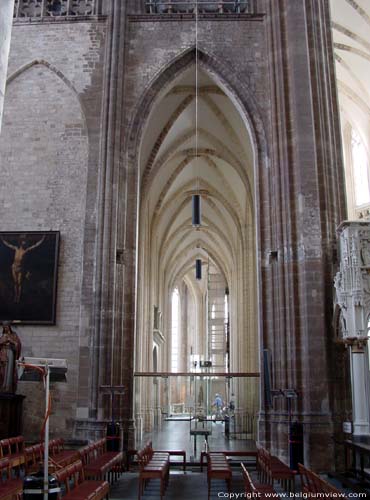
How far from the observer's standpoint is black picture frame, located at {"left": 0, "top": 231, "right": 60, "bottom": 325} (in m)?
15.0

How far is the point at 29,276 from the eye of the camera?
1525 centimetres

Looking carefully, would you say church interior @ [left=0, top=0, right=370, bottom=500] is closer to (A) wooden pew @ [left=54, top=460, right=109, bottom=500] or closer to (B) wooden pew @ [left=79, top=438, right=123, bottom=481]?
(B) wooden pew @ [left=79, top=438, right=123, bottom=481]

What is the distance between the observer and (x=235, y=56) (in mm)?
16828

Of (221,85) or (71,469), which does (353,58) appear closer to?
(221,85)

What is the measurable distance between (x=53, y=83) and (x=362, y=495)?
44.1ft

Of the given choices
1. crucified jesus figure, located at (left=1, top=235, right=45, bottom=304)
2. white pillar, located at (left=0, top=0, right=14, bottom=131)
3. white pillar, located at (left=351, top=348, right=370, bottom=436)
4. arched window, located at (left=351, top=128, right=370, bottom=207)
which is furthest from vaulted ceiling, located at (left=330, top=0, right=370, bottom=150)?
white pillar, located at (left=0, top=0, right=14, bottom=131)

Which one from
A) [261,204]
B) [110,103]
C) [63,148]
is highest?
[110,103]

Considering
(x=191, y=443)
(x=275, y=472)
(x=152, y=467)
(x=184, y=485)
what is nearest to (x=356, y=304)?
(x=275, y=472)

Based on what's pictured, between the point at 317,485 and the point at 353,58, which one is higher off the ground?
the point at 353,58

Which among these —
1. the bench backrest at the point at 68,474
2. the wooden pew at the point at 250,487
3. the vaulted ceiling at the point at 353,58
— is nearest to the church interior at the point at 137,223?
the bench backrest at the point at 68,474

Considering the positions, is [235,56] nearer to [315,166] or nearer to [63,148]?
[315,166]

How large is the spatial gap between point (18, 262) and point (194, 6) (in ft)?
31.7

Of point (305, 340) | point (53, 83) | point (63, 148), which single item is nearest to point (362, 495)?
point (305, 340)

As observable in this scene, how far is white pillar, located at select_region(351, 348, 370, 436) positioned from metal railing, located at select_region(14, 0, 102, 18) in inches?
497
